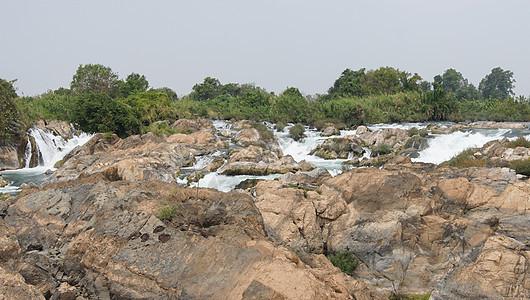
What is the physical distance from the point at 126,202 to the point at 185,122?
84.6 ft

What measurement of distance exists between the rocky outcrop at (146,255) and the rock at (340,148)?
1669 centimetres

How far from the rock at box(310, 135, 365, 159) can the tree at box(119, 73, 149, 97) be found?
2818 cm

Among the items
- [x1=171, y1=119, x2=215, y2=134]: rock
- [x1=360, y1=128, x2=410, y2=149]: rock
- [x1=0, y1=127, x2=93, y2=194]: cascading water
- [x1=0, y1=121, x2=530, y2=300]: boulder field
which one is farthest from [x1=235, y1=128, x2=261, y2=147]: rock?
[x1=0, y1=121, x2=530, y2=300]: boulder field

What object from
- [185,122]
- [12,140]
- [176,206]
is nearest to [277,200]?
[176,206]

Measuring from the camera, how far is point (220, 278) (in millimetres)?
4980

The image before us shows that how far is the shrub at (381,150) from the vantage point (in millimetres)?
22328

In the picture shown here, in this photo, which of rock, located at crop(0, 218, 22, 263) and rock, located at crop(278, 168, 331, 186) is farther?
rock, located at crop(278, 168, 331, 186)

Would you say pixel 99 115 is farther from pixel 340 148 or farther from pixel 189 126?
pixel 340 148

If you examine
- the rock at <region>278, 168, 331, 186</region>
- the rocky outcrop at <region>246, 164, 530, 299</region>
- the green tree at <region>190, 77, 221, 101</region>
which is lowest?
the rocky outcrop at <region>246, 164, 530, 299</region>

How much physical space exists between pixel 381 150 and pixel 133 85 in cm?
3551

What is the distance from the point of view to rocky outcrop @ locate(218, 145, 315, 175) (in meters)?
17.7

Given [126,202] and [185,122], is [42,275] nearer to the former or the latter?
[126,202]

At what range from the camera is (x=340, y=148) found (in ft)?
77.2

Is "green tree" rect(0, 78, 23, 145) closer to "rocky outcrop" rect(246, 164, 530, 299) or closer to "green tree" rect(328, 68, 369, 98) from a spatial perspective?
"rocky outcrop" rect(246, 164, 530, 299)
